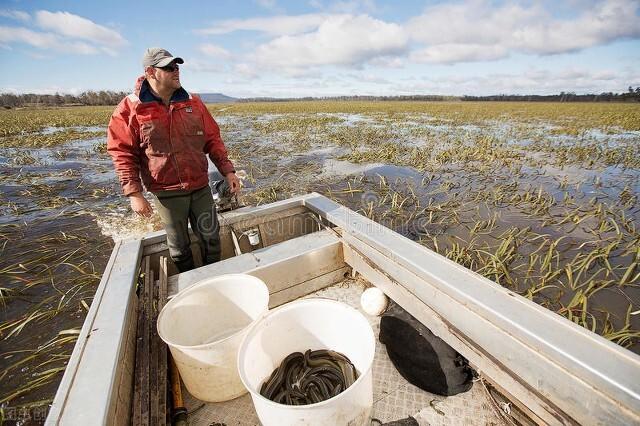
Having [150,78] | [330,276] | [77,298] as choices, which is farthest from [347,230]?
[77,298]

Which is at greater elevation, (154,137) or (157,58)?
(157,58)

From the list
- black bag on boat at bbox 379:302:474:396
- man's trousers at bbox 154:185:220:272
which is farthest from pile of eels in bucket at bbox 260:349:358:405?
man's trousers at bbox 154:185:220:272

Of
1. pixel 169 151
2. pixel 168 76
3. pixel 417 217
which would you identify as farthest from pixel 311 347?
pixel 417 217

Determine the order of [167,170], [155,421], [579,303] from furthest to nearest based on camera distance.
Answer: [579,303]
[167,170]
[155,421]

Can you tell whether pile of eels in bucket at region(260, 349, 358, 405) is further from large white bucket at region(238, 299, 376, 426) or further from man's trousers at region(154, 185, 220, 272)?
man's trousers at region(154, 185, 220, 272)

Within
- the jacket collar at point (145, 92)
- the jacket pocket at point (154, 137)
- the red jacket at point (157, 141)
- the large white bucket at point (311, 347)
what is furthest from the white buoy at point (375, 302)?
the jacket collar at point (145, 92)

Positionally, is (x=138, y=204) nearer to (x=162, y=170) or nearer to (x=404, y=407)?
(x=162, y=170)

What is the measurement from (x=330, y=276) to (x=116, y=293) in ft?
5.78

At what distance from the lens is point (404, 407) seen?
1803 millimetres

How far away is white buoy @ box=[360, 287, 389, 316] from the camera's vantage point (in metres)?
2.47

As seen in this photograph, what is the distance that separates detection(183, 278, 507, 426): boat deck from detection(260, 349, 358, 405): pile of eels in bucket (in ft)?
1.03

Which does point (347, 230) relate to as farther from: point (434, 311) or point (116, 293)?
point (116, 293)

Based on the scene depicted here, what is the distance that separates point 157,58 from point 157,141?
26.2 inches

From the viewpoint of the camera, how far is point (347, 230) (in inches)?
105
